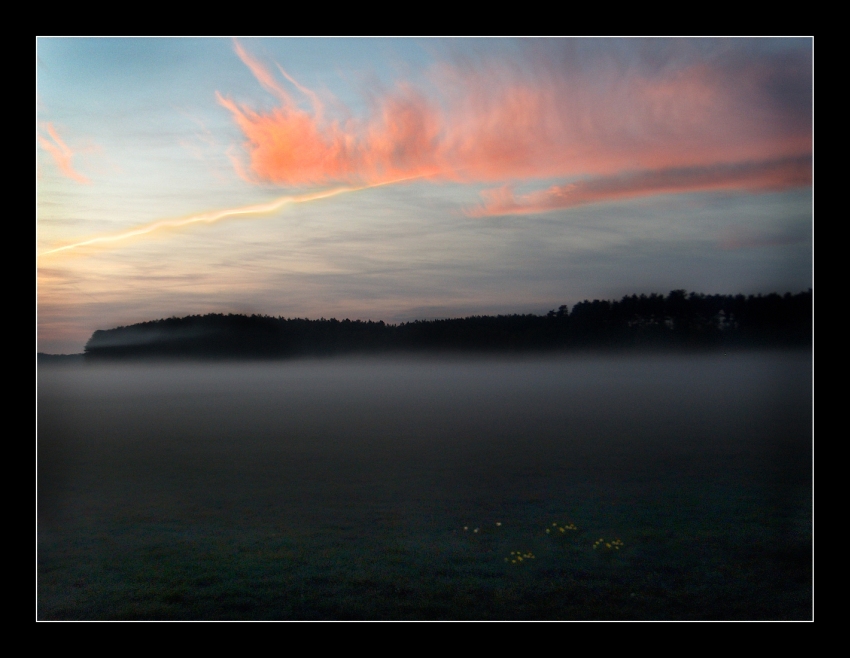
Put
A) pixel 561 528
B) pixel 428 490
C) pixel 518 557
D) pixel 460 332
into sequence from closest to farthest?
pixel 518 557 → pixel 561 528 → pixel 428 490 → pixel 460 332

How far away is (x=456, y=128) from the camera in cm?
521

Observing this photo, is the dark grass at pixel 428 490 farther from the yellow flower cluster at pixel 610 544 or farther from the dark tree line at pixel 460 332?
the dark tree line at pixel 460 332

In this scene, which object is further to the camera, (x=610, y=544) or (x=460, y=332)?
(x=460, y=332)

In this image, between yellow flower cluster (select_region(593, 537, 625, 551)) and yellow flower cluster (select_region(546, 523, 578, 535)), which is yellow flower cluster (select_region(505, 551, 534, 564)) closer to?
yellow flower cluster (select_region(546, 523, 578, 535))

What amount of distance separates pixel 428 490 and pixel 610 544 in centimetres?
173

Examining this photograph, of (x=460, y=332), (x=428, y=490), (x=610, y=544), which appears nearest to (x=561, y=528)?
(x=610, y=544)

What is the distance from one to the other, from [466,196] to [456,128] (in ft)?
2.20

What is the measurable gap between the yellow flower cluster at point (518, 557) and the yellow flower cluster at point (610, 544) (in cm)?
60

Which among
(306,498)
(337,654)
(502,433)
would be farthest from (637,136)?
(337,654)

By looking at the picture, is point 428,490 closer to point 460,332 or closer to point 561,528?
point 561,528

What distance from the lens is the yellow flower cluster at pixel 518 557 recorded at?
474 cm

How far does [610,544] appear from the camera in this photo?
4.80 meters

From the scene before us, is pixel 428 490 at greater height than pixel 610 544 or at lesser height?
greater

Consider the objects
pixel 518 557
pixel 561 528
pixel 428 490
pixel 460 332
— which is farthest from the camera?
pixel 460 332
